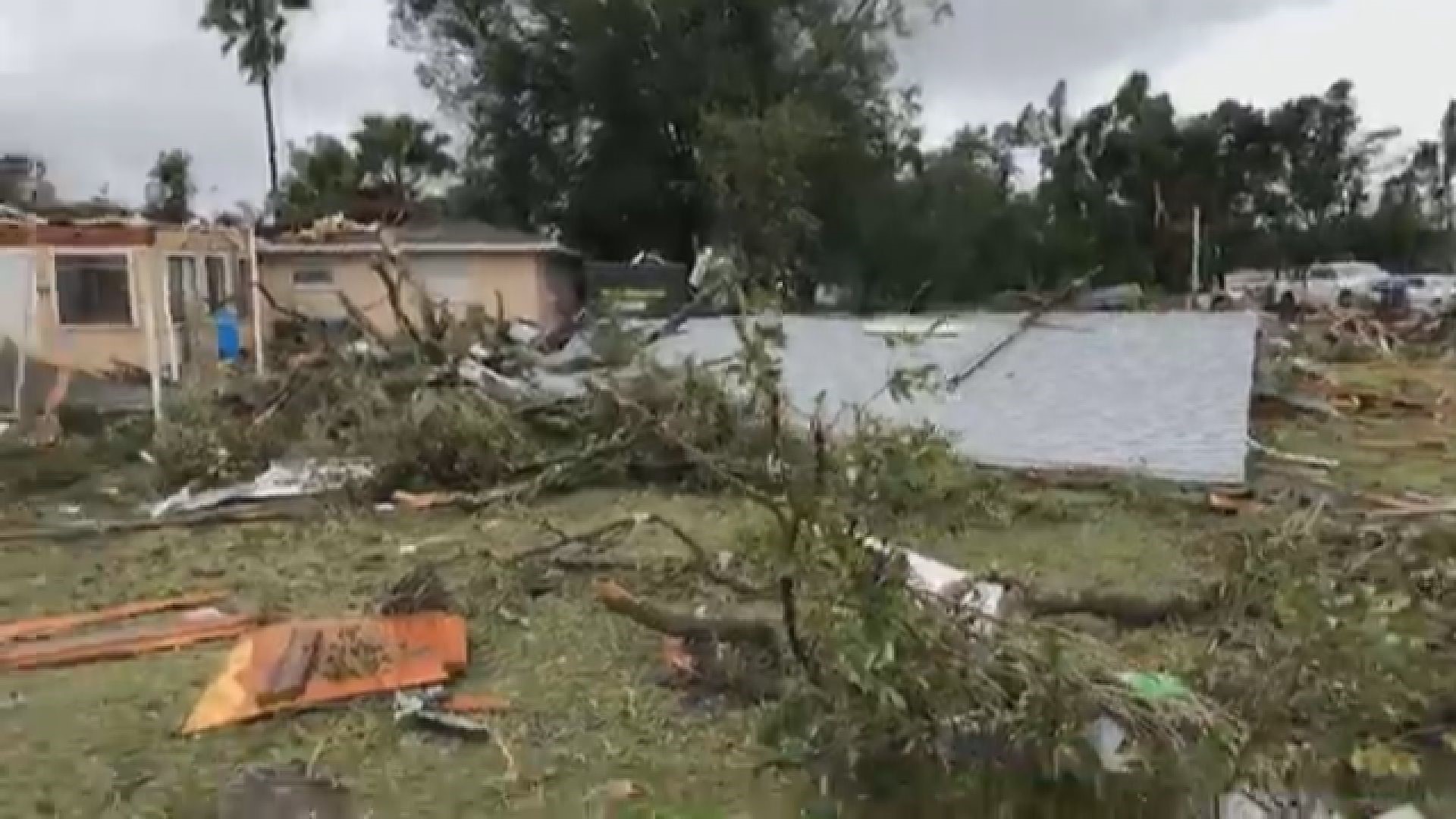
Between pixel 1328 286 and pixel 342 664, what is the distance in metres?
33.5

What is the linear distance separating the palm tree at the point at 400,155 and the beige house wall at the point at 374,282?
9313mm

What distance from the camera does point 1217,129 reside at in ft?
132

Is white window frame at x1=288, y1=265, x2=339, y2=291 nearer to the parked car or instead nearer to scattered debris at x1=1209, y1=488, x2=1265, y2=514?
scattered debris at x1=1209, y1=488, x2=1265, y2=514

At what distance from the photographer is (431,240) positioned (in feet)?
88.3

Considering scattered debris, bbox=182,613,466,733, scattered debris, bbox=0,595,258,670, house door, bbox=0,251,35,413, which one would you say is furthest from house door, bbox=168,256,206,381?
scattered debris, bbox=182,613,466,733

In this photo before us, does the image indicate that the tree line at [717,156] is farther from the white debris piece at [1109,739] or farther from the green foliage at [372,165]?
the white debris piece at [1109,739]

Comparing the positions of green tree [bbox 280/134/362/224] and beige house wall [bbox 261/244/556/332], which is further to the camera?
green tree [bbox 280/134/362/224]

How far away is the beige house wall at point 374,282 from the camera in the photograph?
25.0m

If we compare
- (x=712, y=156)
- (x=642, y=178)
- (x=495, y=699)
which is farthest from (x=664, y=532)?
(x=642, y=178)

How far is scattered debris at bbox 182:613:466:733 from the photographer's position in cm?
563

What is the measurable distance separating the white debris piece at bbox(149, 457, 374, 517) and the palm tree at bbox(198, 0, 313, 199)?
105 feet

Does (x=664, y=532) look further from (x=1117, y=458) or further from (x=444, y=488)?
(x=1117, y=458)

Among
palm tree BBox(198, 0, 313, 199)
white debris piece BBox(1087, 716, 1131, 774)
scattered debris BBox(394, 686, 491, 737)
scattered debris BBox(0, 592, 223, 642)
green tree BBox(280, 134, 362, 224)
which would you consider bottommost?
scattered debris BBox(0, 592, 223, 642)

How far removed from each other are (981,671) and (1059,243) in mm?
32373
